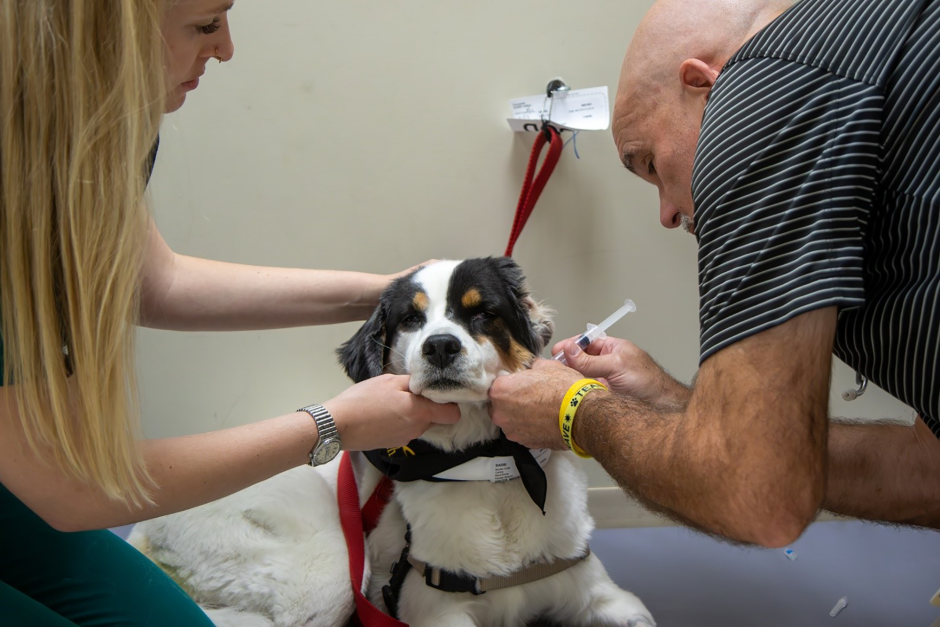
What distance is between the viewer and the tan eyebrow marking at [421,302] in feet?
5.70

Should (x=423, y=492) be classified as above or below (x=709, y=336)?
below

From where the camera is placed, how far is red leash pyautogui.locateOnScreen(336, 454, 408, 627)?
164 cm

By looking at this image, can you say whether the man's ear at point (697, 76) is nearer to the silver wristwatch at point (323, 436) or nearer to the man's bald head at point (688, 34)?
the man's bald head at point (688, 34)

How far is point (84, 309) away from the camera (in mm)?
1017

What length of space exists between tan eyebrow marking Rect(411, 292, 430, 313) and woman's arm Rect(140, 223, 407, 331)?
241 millimetres

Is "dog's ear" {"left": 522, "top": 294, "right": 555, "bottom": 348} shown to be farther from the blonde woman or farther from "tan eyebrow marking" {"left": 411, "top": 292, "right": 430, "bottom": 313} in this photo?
the blonde woman

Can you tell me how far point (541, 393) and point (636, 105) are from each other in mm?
662

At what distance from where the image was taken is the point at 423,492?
1.71m

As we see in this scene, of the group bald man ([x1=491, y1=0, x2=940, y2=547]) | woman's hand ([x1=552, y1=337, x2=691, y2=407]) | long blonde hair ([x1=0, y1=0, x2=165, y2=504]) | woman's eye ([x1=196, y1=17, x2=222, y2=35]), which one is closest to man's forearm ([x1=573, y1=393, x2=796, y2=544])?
bald man ([x1=491, y1=0, x2=940, y2=547])

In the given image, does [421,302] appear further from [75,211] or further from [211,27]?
[75,211]

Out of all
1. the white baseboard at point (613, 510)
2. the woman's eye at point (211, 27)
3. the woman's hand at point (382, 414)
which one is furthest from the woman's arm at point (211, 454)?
the white baseboard at point (613, 510)

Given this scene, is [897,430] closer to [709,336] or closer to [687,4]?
[709,336]

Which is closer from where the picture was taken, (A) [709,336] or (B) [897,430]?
(A) [709,336]

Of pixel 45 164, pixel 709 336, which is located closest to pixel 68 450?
pixel 45 164
